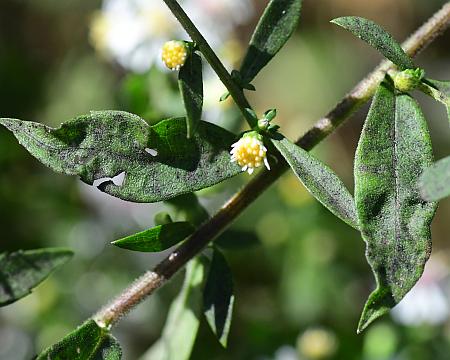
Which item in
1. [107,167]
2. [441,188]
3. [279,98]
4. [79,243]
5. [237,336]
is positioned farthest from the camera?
[279,98]

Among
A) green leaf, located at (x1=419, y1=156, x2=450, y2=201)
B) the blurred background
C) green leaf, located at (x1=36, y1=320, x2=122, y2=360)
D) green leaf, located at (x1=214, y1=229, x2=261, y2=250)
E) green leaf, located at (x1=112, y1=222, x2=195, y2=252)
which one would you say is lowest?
the blurred background

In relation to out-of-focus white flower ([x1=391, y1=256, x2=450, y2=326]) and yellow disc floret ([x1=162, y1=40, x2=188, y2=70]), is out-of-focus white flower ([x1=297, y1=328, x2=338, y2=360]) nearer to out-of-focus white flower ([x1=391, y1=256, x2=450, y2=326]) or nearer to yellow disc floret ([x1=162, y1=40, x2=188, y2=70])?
out-of-focus white flower ([x1=391, y1=256, x2=450, y2=326])

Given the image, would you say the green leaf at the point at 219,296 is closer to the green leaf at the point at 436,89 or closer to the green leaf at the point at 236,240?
the green leaf at the point at 236,240

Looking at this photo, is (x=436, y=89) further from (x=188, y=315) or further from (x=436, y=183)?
(x=188, y=315)

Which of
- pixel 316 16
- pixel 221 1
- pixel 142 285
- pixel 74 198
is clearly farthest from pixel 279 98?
pixel 142 285

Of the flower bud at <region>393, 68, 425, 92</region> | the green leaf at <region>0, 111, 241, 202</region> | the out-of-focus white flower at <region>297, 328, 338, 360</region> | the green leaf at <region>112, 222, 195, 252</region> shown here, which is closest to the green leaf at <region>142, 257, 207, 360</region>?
the green leaf at <region>112, 222, 195, 252</region>

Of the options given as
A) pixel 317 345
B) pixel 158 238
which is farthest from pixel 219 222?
pixel 317 345

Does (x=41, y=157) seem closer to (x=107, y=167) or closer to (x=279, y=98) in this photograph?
(x=107, y=167)
